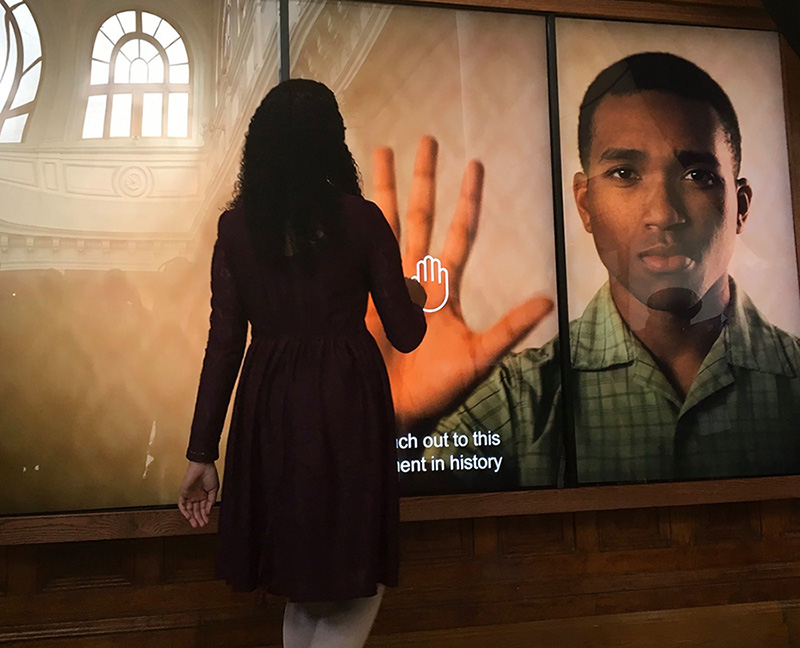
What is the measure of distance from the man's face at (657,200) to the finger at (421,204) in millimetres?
627

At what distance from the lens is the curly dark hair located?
1.75 meters

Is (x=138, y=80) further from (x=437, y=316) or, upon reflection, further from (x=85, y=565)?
(x=85, y=565)

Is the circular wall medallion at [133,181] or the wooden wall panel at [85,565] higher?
the circular wall medallion at [133,181]

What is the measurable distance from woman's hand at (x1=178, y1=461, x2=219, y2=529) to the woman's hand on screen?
1083mm

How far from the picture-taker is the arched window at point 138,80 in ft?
8.92

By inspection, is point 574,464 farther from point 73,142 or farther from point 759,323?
point 73,142

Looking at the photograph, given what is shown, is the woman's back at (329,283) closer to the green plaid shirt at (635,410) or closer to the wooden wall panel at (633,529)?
the green plaid shirt at (635,410)

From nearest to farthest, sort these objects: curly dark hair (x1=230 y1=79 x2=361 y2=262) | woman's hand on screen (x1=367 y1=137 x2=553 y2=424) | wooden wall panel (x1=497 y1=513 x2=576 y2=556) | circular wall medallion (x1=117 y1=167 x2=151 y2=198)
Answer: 1. curly dark hair (x1=230 y1=79 x2=361 y2=262)
2. circular wall medallion (x1=117 y1=167 x2=151 y2=198)
3. woman's hand on screen (x1=367 y1=137 x2=553 y2=424)
4. wooden wall panel (x1=497 y1=513 x2=576 y2=556)

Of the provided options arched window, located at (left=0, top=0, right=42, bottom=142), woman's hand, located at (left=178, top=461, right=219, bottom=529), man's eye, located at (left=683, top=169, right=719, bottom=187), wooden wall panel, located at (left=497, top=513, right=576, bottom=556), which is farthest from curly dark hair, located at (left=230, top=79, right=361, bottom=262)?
man's eye, located at (left=683, top=169, right=719, bottom=187)

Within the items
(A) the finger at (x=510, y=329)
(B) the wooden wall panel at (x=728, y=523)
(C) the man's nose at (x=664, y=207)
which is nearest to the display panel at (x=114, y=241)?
(A) the finger at (x=510, y=329)

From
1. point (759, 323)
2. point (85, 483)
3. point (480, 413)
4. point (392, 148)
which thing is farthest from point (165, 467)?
point (759, 323)

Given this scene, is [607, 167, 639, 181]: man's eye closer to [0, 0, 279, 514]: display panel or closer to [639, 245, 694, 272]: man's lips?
[639, 245, 694, 272]: man's lips

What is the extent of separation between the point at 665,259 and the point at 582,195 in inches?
17.6

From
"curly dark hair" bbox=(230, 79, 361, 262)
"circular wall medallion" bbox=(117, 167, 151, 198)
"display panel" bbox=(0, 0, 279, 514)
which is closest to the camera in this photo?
"curly dark hair" bbox=(230, 79, 361, 262)
